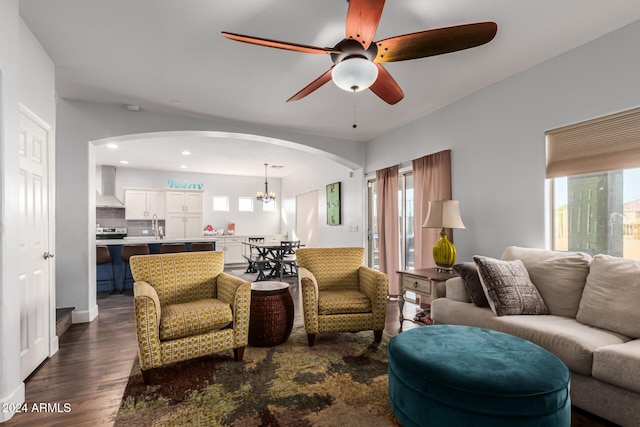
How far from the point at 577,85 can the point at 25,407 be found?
183 inches

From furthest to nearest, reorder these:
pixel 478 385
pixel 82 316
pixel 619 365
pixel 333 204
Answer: pixel 333 204, pixel 82 316, pixel 619 365, pixel 478 385

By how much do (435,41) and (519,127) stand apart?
1.81 m

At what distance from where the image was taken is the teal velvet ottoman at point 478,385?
1.34m

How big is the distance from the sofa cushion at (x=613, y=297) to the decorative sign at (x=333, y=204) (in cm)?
456

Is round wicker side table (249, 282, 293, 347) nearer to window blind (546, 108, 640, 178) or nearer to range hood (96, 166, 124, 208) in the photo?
window blind (546, 108, 640, 178)

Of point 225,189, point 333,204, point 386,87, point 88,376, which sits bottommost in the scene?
point 88,376

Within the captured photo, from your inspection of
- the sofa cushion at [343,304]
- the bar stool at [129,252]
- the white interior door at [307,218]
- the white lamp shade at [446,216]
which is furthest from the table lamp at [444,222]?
the white interior door at [307,218]

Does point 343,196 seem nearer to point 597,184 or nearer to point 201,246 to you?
point 201,246

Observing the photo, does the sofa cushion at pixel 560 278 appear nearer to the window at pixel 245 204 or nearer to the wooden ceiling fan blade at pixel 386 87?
the wooden ceiling fan blade at pixel 386 87

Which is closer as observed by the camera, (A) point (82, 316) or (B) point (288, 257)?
(A) point (82, 316)

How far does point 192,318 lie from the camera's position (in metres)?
2.46

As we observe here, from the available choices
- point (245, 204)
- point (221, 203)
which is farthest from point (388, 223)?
point (221, 203)

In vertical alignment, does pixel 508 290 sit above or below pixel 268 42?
below

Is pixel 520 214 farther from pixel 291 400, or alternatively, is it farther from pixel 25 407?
pixel 25 407
